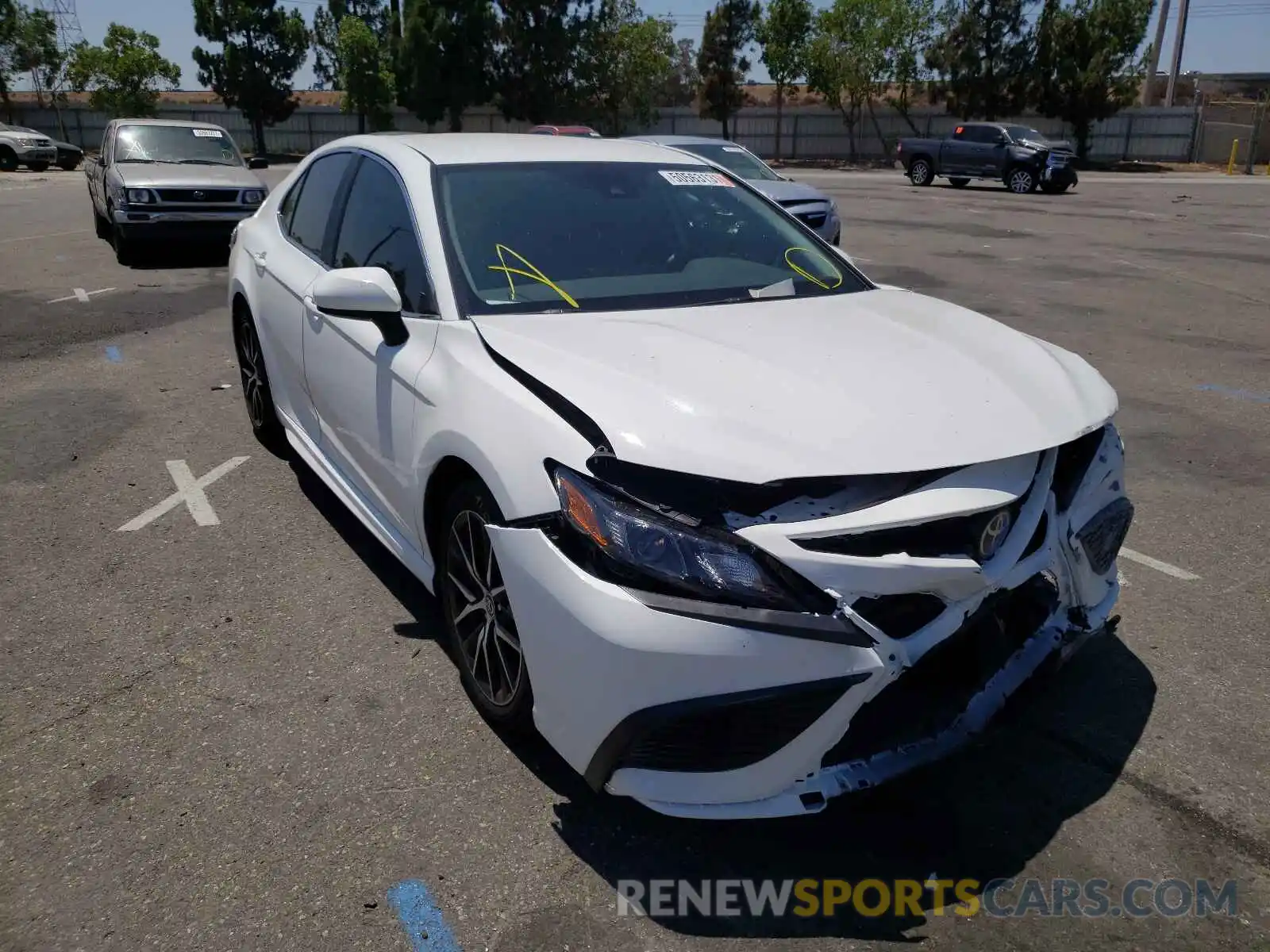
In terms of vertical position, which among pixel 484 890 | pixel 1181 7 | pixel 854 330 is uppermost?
pixel 1181 7

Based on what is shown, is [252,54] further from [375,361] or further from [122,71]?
[375,361]

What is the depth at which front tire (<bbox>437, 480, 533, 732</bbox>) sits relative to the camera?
2871mm

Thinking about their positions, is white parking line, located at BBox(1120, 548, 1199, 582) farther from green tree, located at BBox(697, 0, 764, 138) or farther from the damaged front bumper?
green tree, located at BBox(697, 0, 764, 138)

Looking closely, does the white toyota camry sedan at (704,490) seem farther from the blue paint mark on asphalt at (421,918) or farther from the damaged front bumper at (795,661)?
the blue paint mark on asphalt at (421,918)

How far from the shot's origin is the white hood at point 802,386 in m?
2.44

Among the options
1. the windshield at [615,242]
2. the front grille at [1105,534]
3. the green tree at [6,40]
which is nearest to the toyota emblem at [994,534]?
the front grille at [1105,534]

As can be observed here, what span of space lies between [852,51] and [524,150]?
48007 millimetres

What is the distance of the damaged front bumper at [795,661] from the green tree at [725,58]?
51929 millimetres

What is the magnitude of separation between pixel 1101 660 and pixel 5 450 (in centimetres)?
557

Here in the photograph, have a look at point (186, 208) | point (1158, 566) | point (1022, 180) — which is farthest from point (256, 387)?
point (1022, 180)

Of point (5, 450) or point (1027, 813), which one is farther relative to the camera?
point (5, 450)

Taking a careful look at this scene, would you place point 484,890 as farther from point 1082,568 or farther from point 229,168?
point 229,168

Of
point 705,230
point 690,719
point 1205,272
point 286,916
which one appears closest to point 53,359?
point 705,230

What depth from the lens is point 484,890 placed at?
2.55 meters
